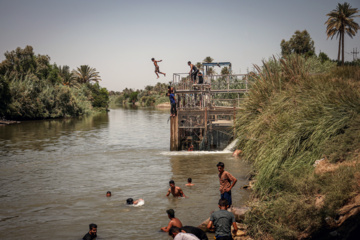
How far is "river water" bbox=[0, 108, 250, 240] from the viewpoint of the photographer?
38.7ft

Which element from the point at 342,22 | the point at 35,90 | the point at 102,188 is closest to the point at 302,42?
the point at 342,22

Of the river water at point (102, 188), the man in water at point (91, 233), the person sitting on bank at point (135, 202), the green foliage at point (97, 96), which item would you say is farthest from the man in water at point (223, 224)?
the green foliage at point (97, 96)

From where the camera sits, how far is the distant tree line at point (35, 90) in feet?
188

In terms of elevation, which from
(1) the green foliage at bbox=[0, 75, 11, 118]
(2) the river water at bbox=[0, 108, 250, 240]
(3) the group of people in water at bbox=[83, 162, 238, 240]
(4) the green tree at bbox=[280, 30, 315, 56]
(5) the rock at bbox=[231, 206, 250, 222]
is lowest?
(2) the river water at bbox=[0, 108, 250, 240]

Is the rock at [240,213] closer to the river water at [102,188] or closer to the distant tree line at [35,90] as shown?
the river water at [102,188]

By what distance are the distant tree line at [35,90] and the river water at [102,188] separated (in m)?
28.9

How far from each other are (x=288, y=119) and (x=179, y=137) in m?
13.2

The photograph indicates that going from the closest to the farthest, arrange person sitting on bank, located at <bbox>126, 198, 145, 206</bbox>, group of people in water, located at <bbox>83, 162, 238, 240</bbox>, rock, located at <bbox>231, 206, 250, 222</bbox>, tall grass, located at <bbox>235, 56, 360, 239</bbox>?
1. group of people in water, located at <bbox>83, 162, 238, 240</bbox>
2. tall grass, located at <bbox>235, 56, 360, 239</bbox>
3. rock, located at <bbox>231, 206, 250, 222</bbox>
4. person sitting on bank, located at <bbox>126, 198, 145, 206</bbox>

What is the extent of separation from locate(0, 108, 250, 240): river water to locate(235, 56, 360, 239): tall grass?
244cm

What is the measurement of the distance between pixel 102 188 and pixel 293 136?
9.76m

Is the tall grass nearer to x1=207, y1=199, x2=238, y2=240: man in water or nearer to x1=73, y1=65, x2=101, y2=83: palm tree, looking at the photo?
x1=207, y1=199, x2=238, y2=240: man in water

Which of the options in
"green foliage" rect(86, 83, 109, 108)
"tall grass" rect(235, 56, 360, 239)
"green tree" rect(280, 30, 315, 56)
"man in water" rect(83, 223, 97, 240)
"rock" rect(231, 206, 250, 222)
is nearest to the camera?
"tall grass" rect(235, 56, 360, 239)

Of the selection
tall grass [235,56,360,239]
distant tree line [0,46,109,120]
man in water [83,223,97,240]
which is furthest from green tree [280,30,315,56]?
man in water [83,223,97,240]

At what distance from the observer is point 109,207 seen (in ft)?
45.3
